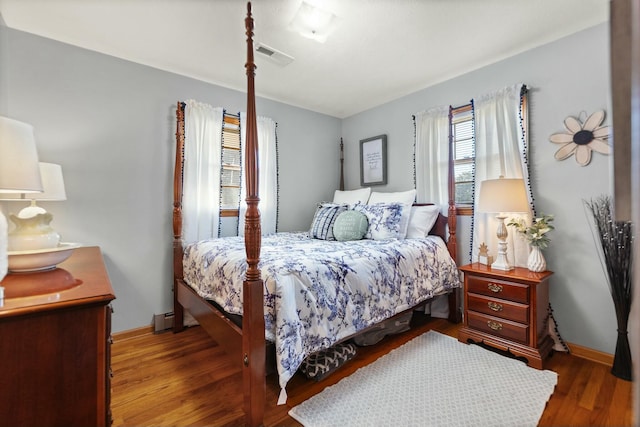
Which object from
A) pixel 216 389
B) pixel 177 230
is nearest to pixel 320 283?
pixel 216 389

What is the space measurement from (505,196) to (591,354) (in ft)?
4.21

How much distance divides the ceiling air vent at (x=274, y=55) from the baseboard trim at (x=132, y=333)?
8.56 feet

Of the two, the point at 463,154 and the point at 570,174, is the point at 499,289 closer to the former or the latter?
the point at 570,174

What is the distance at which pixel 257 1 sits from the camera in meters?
1.81

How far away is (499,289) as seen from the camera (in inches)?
83.4

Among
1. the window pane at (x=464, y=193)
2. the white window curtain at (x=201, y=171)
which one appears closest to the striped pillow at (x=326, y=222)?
the white window curtain at (x=201, y=171)

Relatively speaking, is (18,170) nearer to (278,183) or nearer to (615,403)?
(278,183)

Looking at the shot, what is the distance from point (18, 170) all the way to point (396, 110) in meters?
3.27

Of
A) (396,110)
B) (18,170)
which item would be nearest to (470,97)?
(396,110)

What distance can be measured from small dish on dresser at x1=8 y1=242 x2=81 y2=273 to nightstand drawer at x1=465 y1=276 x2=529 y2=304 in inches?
102

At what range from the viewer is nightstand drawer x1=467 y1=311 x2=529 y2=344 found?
2.01 meters

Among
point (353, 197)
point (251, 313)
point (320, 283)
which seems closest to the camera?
point (251, 313)

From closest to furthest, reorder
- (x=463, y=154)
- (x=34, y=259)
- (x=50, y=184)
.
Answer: (x=34, y=259), (x=50, y=184), (x=463, y=154)

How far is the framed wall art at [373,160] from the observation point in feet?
11.4
